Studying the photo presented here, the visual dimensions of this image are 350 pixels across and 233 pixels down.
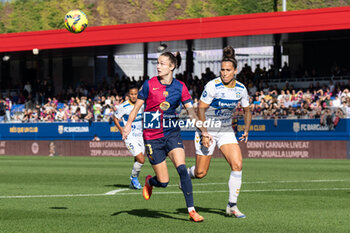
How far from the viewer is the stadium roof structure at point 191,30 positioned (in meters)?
33.5

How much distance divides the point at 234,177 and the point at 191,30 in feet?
92.5

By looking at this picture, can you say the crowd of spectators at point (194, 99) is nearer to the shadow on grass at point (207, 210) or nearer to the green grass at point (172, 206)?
the green grass at point (172, 206)

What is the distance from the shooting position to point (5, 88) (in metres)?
49.8

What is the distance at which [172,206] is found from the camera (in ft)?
34.4

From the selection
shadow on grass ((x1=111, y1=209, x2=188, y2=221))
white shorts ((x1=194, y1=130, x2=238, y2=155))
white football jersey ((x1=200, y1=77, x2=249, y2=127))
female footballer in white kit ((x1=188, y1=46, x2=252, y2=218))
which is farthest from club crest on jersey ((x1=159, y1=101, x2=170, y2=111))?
shadow on grass ((x1=111, y1=209, x2=188, y2=221))

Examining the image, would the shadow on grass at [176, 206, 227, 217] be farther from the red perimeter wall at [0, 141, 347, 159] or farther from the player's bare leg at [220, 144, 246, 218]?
the red perimeter wall at [0, 141, 347, 159]

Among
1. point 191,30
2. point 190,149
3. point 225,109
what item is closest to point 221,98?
point 225,109

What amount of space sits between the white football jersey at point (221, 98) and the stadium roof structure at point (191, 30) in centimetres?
2462

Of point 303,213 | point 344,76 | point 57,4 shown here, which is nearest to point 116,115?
point 303,213

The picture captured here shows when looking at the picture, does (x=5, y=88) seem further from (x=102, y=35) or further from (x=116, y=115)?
(x=116, y=115)

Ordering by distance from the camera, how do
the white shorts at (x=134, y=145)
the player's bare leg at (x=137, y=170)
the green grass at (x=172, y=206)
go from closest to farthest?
the green grass at (x=172, y=206)
the player's bare leg at (x=137, y=170)
the white shorts at (x=134, y=145)

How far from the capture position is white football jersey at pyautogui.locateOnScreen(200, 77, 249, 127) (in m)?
9.66

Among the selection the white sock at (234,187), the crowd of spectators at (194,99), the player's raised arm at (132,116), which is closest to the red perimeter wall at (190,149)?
the crowd of spectators at (194,99)

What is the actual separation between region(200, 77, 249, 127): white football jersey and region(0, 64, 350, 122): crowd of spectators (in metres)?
18.8
